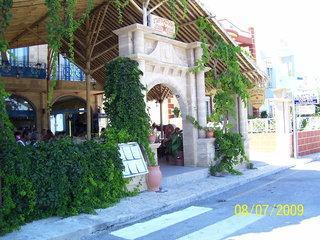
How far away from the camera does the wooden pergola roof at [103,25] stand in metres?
11.6

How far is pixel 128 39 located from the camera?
10.3 metres

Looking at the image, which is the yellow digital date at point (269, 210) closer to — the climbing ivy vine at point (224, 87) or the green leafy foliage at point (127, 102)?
the green leafy foliage at point (127, 102)

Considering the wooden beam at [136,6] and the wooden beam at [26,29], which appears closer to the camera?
the wooden beam at [136,6]

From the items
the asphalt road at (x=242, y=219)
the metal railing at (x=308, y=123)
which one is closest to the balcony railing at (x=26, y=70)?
the asphalt road at (x=242, y=219)

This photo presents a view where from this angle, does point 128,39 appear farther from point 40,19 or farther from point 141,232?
point 141,232

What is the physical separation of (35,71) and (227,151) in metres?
10.6

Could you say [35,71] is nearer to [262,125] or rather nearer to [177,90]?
[177,90]

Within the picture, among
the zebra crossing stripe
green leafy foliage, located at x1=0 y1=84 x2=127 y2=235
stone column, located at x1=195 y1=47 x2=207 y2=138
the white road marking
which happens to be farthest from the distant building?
the white road marking

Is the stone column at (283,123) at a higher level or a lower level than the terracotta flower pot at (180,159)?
higher

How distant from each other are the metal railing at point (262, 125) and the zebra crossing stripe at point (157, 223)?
1248 centimetres

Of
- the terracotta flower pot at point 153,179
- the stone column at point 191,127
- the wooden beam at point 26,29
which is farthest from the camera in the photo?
the wooden beam at point 26,29

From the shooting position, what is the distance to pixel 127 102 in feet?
31.8

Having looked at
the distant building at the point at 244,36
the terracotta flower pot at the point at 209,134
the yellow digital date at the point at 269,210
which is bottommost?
the yellow digital date at the point at 269,210

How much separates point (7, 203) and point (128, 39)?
18.1 ft
